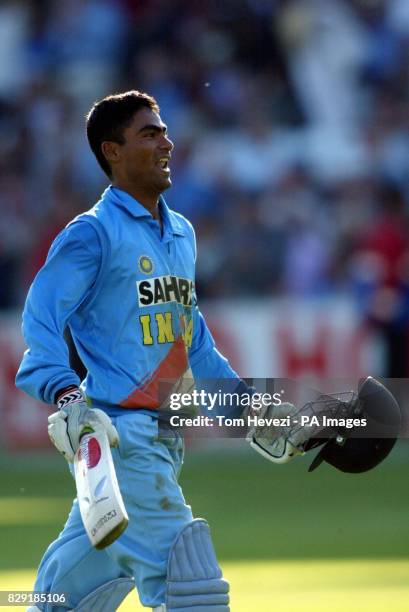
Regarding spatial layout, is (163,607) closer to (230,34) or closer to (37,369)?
(37,369)

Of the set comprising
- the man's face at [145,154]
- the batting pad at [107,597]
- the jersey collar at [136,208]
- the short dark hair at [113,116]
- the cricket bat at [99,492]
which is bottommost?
the batting pad at [107,597]

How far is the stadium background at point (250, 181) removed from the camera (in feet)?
44.7

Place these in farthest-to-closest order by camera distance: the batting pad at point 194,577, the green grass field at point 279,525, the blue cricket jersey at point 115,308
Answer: the green grass field at point 279,525 < the blue cricket jersey at point 115,308 < the batting pad at point 194,577

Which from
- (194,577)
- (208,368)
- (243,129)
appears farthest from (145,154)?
(243,129)

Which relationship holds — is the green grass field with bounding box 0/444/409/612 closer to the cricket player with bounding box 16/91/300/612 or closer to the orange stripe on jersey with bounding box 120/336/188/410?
the cricket player with bounding box 16/91/300/612

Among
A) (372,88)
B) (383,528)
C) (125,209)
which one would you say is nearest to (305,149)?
(372,88)

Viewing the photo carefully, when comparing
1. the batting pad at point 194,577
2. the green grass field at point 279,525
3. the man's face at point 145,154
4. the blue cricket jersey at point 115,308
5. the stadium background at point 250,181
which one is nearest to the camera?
the batting pad at point 194,577

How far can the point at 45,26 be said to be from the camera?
17.1 metres

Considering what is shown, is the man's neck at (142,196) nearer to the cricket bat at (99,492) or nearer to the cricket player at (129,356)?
the cricket player at (129,356)

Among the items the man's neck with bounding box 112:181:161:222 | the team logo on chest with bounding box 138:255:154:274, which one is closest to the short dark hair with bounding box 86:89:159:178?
the man's neck with bounding box 112:181:161:222

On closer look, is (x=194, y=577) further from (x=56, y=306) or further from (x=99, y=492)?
(x=56, y=306)

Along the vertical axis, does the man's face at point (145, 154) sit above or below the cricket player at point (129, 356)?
above

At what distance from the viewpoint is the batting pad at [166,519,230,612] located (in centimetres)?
497

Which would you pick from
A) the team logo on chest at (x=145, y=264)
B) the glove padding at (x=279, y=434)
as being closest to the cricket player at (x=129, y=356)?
the team logo on chest at (x=145, y=264)
